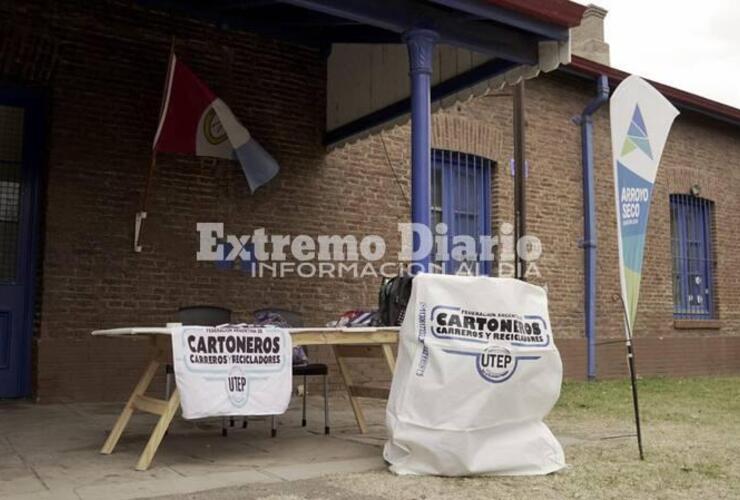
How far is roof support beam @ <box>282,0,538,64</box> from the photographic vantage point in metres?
5.95

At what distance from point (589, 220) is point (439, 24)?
5.87 metres

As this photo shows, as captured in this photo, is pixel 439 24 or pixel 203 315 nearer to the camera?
pixel 439 24

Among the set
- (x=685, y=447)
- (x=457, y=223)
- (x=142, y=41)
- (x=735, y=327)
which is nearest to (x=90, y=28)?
(x=142, y=41)

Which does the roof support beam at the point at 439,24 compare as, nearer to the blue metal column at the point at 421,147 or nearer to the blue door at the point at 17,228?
the blue metal column at the point at 421,147

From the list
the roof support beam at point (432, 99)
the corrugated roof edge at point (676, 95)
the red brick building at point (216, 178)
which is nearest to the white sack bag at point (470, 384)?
the roof support beam at point (432, 99)

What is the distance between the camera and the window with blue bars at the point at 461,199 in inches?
398

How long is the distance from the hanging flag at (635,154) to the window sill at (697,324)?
7882 millimetres

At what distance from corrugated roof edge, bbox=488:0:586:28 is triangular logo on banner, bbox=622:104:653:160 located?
135 centimetres

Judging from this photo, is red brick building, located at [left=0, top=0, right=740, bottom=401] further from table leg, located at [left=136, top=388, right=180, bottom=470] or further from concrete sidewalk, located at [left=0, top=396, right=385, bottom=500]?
table leg, located at [left=136, top=388, right=180, bottom=470]

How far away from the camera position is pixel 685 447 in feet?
18.1

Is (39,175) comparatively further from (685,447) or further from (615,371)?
(615,371)

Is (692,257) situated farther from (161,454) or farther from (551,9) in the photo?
(161,454)

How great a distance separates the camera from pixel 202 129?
770 centimetres

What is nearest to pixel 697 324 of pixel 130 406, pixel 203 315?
pixel 203 315
